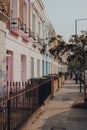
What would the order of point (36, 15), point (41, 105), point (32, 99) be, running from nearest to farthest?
point (32, 99) < point (41, 105) < point (36, 15)

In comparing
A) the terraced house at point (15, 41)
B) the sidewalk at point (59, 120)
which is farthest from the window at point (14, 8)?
the sidewalk at point (59, 120)

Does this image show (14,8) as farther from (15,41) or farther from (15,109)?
(15,109)

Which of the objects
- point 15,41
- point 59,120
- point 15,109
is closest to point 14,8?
point 15,41

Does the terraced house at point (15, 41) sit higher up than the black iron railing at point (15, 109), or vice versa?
the terraced house at point (15, 41)

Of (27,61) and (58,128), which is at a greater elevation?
(27,61)

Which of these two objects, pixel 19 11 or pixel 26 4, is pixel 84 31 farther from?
pixel 26 4

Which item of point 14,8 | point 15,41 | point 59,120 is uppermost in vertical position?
point 14,8

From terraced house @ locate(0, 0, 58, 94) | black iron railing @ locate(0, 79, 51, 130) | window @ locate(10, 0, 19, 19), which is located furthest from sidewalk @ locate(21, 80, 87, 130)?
window @ locate(10, 0, 19, 19)

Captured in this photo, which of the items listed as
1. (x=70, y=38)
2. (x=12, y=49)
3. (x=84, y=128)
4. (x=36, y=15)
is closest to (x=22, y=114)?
(x=84, y=128)

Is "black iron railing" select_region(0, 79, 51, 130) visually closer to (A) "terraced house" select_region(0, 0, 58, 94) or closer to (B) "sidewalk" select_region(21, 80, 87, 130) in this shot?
(B) "sidewalk" select_region(21, 80, 87, 130)

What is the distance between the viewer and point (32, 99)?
11992 mm

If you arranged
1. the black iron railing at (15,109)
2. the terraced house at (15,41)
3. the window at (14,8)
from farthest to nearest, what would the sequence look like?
the window at (14,8) < the terraced house at (15,41) < the black iron railing at (15,109)

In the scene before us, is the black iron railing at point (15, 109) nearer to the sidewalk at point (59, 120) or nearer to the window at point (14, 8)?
the sidewalk at point (59, 120)

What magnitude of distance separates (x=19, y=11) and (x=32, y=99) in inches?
255
